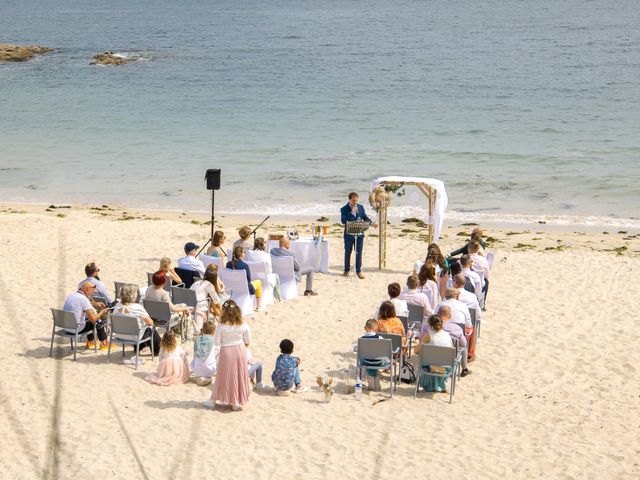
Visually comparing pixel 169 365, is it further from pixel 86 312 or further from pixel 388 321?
pixel 388 321

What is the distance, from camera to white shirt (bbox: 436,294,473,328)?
12258 mm

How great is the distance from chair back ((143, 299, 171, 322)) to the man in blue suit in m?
5.04

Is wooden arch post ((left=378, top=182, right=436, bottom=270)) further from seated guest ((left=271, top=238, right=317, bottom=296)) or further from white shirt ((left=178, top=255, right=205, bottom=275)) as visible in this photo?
white shirt ((left=178, top=255, right=205, bottom=275))

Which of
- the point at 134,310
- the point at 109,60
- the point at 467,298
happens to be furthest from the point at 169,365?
the point at 109,60

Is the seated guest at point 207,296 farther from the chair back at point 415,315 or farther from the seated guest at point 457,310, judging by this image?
the seated guest at point 457,310

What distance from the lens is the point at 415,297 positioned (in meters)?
13.3

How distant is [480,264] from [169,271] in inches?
191

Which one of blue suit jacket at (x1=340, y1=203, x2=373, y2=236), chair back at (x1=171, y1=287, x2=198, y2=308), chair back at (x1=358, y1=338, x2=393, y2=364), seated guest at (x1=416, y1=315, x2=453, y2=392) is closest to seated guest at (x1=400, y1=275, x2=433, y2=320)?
seated guest at (x1=416, y1=315, x2=453, y2=392)

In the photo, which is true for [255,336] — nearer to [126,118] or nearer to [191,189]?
[191,189]

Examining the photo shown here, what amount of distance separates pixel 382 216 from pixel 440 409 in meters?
7.17

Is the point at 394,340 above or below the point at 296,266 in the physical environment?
below

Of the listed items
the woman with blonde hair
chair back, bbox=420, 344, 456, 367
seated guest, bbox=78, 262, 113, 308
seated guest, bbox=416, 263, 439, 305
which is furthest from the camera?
seated guest, bbox=416, 263, 439, 305

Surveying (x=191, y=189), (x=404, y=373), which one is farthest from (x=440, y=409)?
(x=191, y=189)

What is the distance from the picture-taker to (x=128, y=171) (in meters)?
33.2
